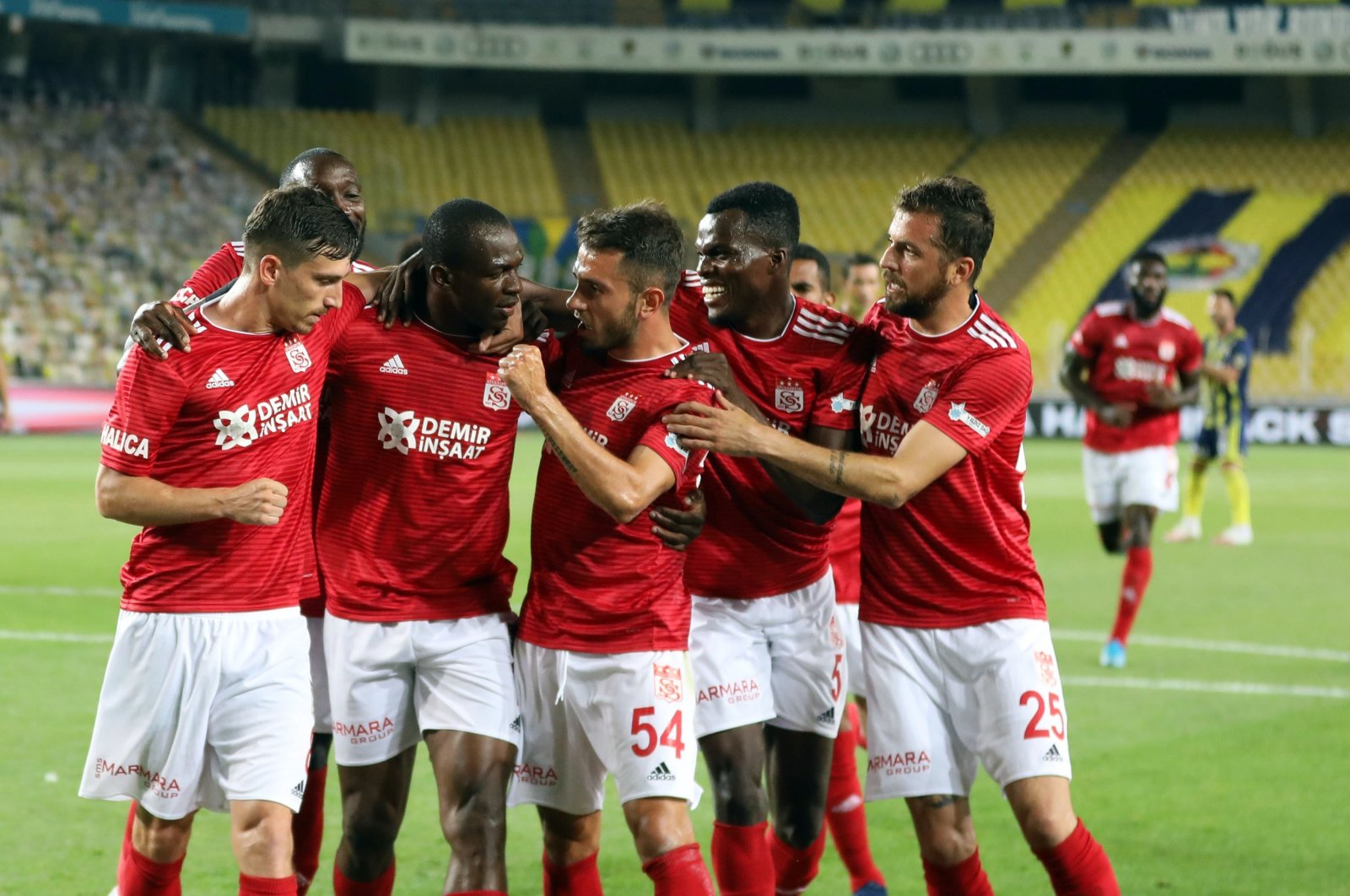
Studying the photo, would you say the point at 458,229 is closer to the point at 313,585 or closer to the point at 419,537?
the point at 419,537

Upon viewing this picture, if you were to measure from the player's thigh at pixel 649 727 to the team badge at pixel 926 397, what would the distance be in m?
1.04

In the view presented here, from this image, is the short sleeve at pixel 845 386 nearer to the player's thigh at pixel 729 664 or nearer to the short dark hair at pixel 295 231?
the player's thigh at pixel 729 664

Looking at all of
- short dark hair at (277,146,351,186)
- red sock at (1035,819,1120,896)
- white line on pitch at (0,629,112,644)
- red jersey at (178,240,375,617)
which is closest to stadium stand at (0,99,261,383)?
white line on pitch at (0,629,112,644)

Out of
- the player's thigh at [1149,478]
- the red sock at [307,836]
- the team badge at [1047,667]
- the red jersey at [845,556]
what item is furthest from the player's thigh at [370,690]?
the player's thigh at [1149,478]

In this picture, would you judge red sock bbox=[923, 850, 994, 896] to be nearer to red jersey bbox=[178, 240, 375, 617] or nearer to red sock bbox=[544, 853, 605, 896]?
red sock bbox=[544, 853, 605, 896]

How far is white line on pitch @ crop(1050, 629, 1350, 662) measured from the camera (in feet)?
33.9

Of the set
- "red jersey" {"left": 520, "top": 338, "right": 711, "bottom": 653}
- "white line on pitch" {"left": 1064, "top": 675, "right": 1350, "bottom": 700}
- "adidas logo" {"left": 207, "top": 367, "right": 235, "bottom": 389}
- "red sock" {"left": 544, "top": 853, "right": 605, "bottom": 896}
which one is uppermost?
"adidas logo" {"left": 207, "top": 367, "right": 235, "bottom": 389}

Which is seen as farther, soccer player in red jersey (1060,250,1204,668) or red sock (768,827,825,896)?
soccer player in red jersey (1060,250,1204,668)

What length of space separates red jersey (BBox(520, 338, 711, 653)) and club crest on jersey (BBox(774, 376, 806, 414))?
0.50 meters

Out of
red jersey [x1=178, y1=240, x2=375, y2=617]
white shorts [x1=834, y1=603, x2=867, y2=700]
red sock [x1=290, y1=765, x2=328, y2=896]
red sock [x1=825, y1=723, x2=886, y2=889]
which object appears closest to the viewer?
red jersey [x1=178, y1=240, x2=375, y2=617]

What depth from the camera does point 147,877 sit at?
15.0 ft

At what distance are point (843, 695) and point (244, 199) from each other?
3354cm

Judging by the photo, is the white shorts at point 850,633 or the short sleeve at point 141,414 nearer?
the short sleeve at point 141,414

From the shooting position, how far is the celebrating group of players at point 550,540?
176 inches
